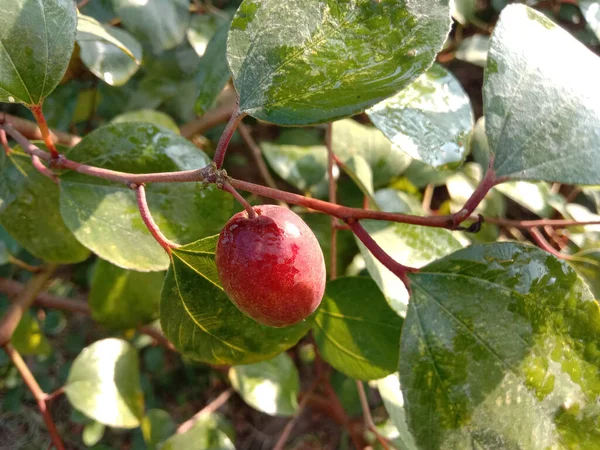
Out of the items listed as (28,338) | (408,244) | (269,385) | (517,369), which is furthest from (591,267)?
(28,338)

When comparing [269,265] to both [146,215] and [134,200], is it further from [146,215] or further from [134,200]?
[134,200]

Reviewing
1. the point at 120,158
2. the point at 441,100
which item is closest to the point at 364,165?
the point at 441,100

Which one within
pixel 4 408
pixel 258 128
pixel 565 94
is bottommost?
pixel 4 408

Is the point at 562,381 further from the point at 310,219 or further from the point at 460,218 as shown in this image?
the point at 310,219

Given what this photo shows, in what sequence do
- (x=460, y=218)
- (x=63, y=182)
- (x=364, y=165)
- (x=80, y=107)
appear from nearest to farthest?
(x=460, y=218), (x=63, y=182), (x=364, y=165), (x=80, y=107)

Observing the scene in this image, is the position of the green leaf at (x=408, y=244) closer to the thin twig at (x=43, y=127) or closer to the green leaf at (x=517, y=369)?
the green leaf at (x=517, y=369)

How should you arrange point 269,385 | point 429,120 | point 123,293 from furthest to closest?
point 269,385, point 123,293, point 429,120
